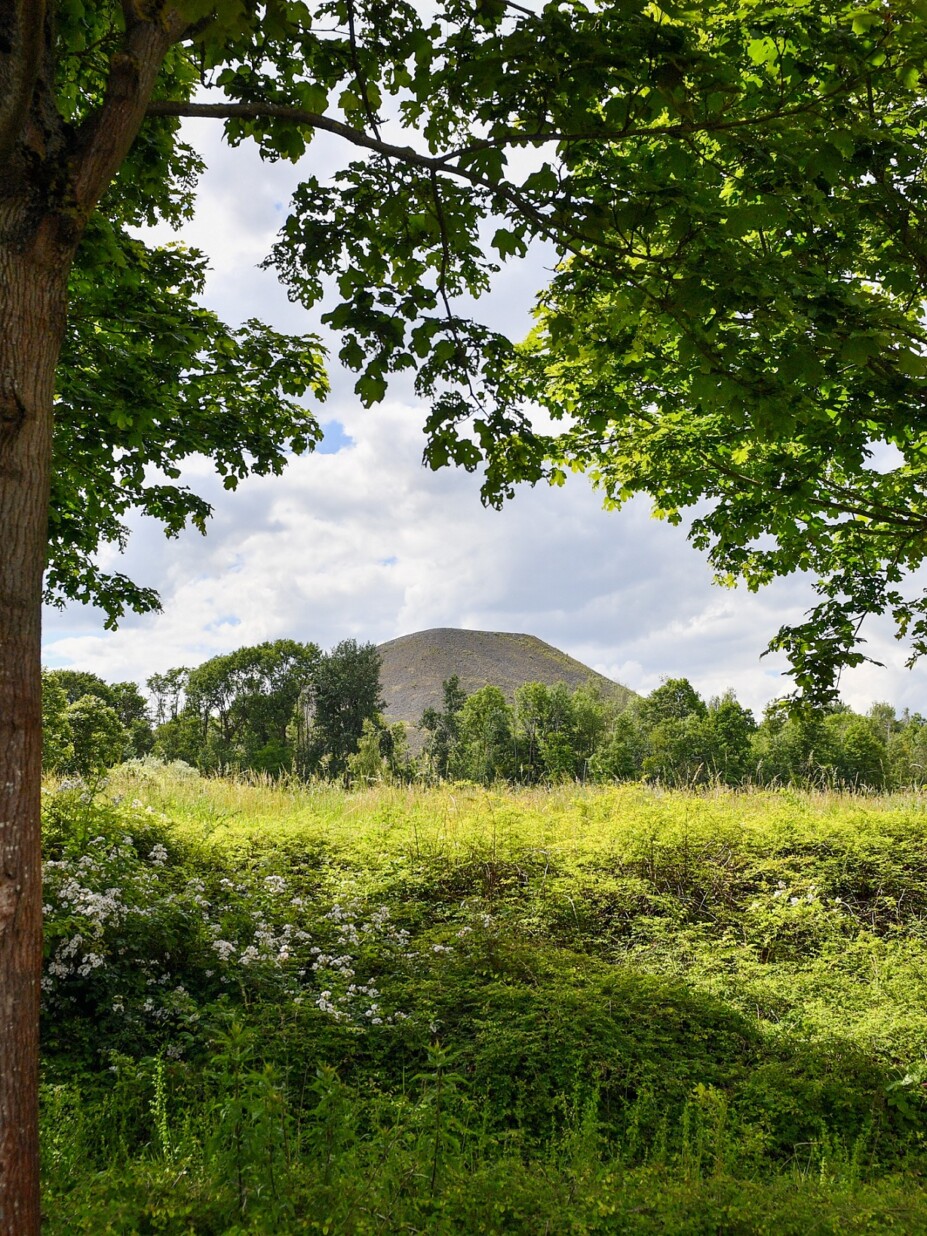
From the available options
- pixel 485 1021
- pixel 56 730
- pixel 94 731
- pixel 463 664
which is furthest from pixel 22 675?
pixel 463 664

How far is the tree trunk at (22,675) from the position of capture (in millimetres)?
2146

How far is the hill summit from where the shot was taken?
119375mm

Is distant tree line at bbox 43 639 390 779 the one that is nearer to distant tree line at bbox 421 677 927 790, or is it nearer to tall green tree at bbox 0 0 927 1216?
distant tree line at bbox 421 677 927 790

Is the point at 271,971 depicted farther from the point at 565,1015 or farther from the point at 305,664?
the point at 305,664

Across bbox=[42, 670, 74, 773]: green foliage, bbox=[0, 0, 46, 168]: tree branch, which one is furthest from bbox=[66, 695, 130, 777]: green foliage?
bbox=[0, 0, 46, 168]: tree branch

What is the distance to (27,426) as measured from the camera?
2402mm

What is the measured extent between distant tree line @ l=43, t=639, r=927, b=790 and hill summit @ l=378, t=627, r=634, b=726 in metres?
55.1

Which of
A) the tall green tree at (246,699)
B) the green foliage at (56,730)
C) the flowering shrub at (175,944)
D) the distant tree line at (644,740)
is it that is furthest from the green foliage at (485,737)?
the flowering shrub at (175,944)

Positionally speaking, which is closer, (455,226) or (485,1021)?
(455,226)

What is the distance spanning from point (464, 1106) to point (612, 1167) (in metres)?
0.95

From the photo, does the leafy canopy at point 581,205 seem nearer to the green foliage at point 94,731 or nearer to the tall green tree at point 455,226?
the tall green tree at point 455,226

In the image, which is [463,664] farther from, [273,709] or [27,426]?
[27,426]

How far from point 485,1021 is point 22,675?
12.6 feet

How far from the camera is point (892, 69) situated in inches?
183
